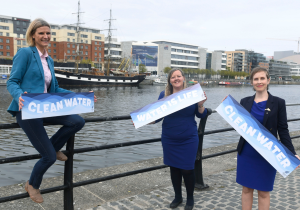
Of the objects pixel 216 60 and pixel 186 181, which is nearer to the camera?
pixel 186 181

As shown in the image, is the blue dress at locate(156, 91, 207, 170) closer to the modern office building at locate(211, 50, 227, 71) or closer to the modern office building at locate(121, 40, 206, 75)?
the modern office building at locate(121, 40, 206, 75)

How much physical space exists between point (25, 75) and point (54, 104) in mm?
344

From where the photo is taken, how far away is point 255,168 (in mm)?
2736

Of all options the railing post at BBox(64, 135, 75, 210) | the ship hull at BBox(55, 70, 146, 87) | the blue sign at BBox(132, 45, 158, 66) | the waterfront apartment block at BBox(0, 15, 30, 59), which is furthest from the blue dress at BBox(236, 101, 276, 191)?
the blue sign at BBox(132, 45, 158, 66)

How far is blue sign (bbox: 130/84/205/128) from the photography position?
3010 millimetres

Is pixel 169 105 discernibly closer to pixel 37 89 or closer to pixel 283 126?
pixel 283 126

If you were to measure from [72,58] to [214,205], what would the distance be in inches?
3743

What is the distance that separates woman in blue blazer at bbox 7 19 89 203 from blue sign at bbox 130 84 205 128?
0.63 metres

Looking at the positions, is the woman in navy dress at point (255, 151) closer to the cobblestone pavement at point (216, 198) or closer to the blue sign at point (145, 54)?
the cobblestone pavement at point (216, 198)

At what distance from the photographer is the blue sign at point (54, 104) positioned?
240 cm

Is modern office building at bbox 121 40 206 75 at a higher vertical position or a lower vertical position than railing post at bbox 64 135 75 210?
higher

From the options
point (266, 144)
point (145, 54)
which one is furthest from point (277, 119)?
point (145, 54)

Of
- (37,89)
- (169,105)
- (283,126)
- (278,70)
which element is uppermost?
(278,70)

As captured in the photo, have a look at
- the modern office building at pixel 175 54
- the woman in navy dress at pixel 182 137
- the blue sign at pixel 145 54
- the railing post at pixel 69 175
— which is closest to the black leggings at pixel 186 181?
the woman in navy dress at pixel 182 137
